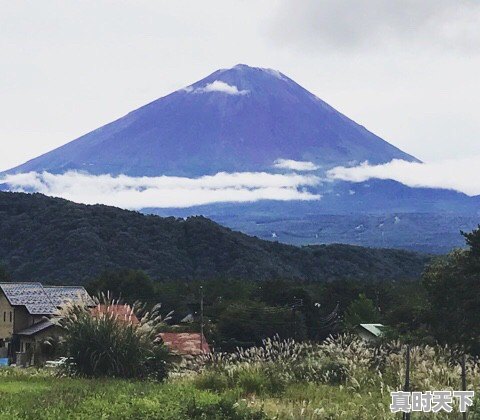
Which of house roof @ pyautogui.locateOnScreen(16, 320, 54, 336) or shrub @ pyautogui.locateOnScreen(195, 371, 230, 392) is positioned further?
house roof @ pyautogui.locateOnScreen(16, 320, 54, 336)

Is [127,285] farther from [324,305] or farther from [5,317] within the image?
[5,317]

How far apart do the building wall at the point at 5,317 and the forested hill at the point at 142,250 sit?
38.1 m

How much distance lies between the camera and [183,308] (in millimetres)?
55094

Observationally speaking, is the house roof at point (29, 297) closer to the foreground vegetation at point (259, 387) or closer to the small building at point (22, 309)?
the small building at point (22, 309)

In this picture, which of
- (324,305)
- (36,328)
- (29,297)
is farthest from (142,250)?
(36,328)

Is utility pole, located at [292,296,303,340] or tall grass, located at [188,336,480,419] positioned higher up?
tall grass, located at [188,336,480,419]

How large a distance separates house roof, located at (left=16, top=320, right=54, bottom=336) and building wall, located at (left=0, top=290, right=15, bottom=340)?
65cm

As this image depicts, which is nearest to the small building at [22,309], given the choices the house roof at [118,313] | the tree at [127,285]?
the tree at [127,285]

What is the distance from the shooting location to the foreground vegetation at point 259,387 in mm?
9141

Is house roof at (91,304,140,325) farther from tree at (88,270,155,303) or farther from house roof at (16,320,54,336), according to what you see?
tree at (88,270,155,303)

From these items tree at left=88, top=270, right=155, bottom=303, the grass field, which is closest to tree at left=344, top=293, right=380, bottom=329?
tree at left=88, top=270, right=155, bottom=303

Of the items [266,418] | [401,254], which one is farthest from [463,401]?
[401,254]

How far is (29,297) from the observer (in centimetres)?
4038

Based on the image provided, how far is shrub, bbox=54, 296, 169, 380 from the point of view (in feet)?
41.0
